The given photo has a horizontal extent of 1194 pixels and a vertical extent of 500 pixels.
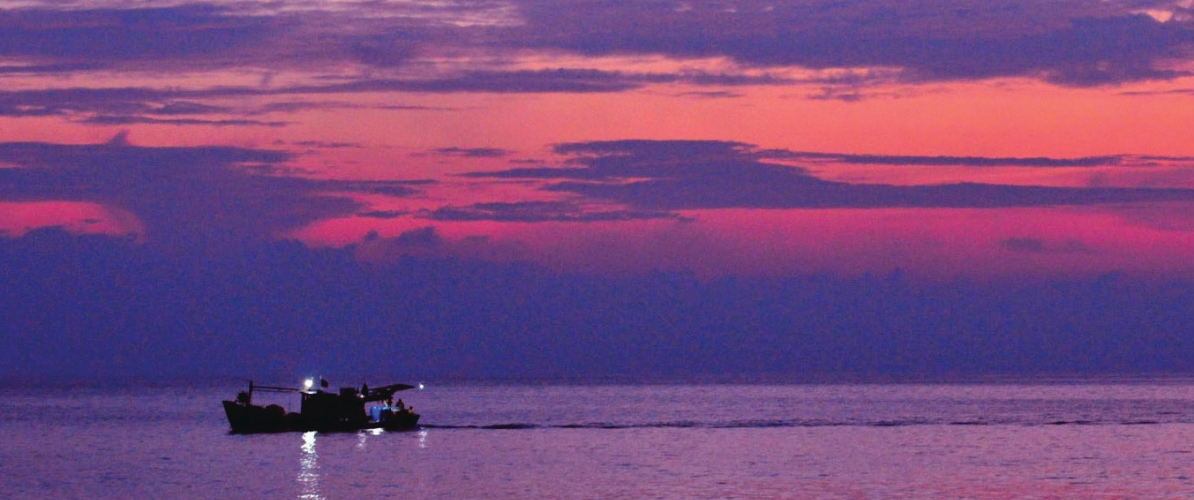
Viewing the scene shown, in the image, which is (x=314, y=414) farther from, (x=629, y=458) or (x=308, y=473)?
(x=308, y=473)

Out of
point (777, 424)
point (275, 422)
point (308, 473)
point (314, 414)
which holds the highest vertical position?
point (314, 414)

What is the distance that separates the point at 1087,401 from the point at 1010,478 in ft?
394

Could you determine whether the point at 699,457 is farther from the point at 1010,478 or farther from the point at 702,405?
the point at 702,405

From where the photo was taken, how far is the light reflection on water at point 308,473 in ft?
212

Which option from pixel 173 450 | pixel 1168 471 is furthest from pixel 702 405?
pixel 1168 471

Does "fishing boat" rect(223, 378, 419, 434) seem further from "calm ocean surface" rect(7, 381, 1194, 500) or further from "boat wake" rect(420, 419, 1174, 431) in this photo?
"boat wake" rect(420, 419, 1174, 431)

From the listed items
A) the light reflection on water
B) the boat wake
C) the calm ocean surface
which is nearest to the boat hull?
the calm ocean surface

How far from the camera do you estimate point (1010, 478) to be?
69500 mm

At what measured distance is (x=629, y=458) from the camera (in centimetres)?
8312

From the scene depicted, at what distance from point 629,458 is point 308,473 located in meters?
17.8

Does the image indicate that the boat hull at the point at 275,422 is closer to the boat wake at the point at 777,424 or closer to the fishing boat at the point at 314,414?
the fishing boat at the point at 314,414

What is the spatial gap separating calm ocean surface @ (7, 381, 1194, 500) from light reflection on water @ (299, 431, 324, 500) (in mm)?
162

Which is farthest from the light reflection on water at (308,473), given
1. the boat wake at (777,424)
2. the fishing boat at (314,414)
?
the boat wake at (777,424)

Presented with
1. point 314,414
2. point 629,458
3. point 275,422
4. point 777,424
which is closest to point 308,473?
point 629,458
